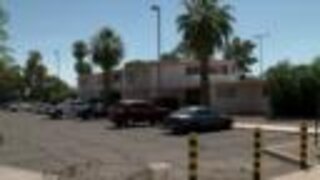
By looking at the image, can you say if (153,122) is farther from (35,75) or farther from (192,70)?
(35,75)

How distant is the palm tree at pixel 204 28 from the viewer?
2516 inches

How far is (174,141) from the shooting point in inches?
1407

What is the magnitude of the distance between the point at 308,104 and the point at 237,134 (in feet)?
71.4

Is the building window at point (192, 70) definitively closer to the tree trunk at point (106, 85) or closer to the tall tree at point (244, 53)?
the tree trunk at point (106, 85)

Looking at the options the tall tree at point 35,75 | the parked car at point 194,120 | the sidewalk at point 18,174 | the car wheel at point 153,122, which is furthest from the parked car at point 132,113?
the tall tree at point 35,75

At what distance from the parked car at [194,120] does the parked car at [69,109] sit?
86.5ft

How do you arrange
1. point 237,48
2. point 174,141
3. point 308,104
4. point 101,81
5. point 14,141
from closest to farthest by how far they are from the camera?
point 174,141 → point 14,141 → point 308,104 → point 101,81 → point 237,48

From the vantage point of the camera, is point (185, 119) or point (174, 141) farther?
point (185, 119)

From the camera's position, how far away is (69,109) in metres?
72.5

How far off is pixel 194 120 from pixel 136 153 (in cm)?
1392

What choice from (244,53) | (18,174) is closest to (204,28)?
(18,174)

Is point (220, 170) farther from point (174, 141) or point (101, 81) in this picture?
point (101, 81)

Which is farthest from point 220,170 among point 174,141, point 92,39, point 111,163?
point 92,39

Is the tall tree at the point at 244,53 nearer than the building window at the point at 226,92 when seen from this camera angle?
No
